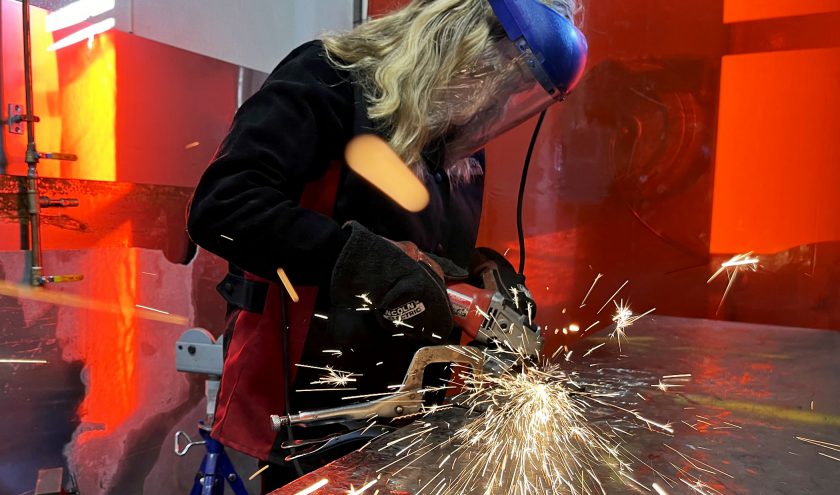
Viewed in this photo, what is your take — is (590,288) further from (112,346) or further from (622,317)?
(112,346)

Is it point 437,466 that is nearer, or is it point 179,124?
point 437,466

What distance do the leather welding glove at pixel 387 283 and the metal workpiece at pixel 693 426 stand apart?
19 centimetres

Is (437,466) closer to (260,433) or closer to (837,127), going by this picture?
(260,433)

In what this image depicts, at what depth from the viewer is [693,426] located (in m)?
1.00

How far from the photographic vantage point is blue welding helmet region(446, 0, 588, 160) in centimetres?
111

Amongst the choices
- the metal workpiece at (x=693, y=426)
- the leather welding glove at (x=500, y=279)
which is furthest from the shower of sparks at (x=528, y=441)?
the leather welding glove at (x=500, y=279)

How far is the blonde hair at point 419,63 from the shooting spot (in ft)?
3.61

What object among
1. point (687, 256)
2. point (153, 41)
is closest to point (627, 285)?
point (687, 256)

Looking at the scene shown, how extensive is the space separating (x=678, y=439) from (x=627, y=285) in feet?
5.19

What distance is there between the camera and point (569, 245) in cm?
247

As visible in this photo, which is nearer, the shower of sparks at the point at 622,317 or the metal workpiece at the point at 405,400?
the metal workpiece at the point at 405,400

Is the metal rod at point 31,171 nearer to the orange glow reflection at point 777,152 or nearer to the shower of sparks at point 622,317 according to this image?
the shower of sparks at point 622,317

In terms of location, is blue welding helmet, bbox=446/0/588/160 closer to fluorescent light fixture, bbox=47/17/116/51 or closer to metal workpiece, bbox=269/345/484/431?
metal workpiece, bbox=269/345/484/431

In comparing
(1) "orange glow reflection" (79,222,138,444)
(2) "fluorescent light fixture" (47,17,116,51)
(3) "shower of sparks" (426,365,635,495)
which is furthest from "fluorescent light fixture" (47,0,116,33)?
(3) "shower of sparks" (426,365,635,495)
